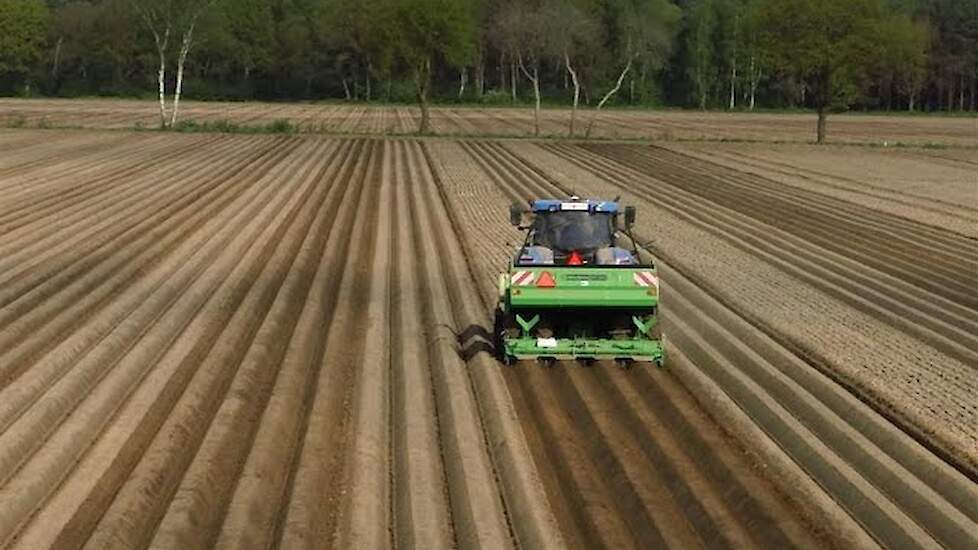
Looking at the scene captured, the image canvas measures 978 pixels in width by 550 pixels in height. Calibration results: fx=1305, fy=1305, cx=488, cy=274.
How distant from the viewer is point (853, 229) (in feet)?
89.4

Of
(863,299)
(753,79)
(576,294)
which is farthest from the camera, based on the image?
(753,79)

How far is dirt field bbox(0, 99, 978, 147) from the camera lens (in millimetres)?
68062

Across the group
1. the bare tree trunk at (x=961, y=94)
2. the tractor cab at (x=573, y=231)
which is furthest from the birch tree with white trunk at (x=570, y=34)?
the bare tree trunk at (x=961, y=94)

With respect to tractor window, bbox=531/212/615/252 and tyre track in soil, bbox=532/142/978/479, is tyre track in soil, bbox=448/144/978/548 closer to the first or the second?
tyre track in soil, bbox=532/142/978/479

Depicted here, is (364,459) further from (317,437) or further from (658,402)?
(658,402)

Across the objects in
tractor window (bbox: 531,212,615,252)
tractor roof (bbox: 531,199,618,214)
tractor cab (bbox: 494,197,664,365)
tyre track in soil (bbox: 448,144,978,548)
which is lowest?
tyre track in soil (bbox: 448,144,978,548)

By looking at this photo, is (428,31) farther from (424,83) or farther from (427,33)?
(424,83)

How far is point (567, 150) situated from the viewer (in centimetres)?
5284

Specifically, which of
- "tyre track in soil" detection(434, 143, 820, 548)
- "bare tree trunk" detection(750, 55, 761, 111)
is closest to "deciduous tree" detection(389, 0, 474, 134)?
"tyre track in soil" detection(434, 143, 820, 548)

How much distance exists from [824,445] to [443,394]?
11.7 ft

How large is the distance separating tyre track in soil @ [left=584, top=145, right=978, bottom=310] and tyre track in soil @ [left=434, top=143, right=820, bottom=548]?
7.84 meters

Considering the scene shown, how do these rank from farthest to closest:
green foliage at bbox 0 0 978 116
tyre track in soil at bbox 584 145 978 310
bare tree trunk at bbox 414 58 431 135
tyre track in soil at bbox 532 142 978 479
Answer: green foliage at bbox 0 0 978 116 → bare tree trunk at bbox 414 58 431 135 → tyre track in soil at bbox 584 145 978 310 → tyre track in soil at bbox 532 142 978 479

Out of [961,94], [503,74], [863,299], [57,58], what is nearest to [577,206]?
[863,299]

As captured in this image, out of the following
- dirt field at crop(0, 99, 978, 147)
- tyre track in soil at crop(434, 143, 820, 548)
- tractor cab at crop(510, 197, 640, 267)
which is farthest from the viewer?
dirt field at crop(0, 99, 978, 147)
